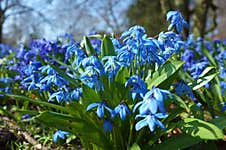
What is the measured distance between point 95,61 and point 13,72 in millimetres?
2057

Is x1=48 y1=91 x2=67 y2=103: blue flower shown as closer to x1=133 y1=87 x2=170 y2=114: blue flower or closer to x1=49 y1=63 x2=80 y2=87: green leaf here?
x1=49 y1=63 x2=80 y2=87: green leaf

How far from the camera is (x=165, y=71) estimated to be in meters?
1.77

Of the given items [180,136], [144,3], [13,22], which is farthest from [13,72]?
[144,3]

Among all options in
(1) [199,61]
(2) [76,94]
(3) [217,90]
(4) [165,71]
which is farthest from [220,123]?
(1) [199,61]

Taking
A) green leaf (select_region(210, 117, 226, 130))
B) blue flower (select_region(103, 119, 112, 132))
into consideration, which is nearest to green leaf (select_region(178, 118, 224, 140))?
green leaf (select_region(210, 117, 226, 130))

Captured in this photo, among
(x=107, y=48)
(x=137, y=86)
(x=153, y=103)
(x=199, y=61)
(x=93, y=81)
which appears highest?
(x=199, y=61)

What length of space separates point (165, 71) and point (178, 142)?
1.22ft

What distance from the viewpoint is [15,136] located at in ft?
8.79

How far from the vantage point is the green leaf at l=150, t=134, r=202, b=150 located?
1.64 meters

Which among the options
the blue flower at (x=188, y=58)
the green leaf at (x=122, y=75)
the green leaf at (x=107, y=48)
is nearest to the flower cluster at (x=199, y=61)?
the blue flower at (x=188, y=58)

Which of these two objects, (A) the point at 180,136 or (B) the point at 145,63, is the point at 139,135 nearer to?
(A) the point at 180,136

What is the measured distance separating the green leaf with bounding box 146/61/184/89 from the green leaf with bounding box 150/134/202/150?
0.30 meters

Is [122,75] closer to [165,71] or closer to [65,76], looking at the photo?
[165,71]

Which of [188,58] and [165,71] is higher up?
[188,58]
